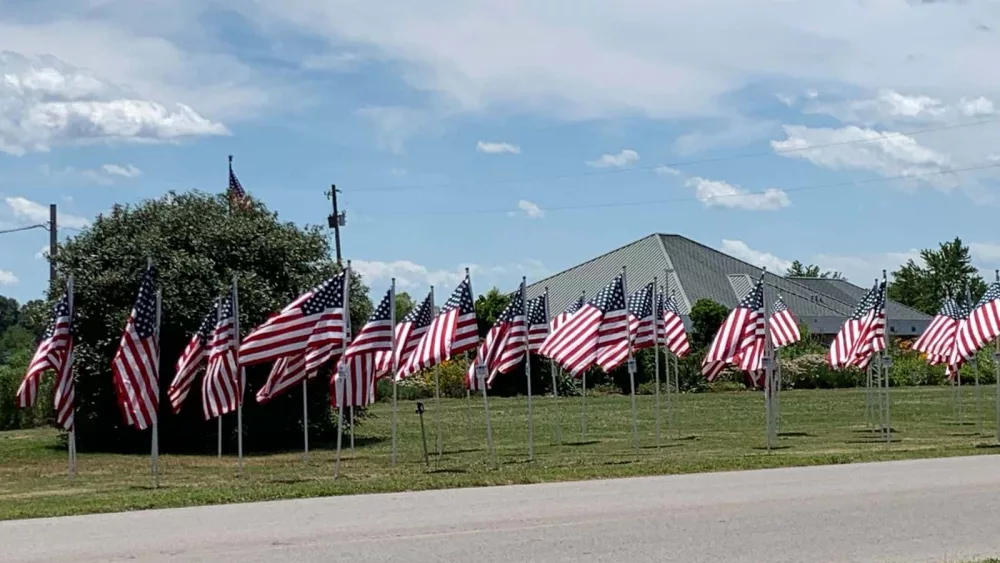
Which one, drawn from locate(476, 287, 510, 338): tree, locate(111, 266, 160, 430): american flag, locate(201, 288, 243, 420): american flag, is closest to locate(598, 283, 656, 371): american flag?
locate(201, 288, 243, 420): american flag

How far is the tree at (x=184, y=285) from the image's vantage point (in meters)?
28.0

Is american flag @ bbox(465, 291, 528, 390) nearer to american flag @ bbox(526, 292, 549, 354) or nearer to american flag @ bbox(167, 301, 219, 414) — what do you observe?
american flag @ bbox(526, 292, 549, 354)

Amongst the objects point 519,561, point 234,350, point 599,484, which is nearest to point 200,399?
point 234,350

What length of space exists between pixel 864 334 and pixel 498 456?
820cm

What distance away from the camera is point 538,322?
26547 millimetres

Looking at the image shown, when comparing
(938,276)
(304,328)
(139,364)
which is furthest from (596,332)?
(938,276)

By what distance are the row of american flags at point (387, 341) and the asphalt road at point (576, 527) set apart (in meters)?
4.39

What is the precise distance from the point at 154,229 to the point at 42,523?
1556 cm

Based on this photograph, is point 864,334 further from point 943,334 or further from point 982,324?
point 943,334

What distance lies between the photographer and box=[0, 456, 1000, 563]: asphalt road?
1112 cm

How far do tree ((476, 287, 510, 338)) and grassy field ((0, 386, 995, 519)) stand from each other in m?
16.5

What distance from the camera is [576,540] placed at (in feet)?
38.8

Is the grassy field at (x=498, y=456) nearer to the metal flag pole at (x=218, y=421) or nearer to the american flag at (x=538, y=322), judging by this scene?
the metal flag pole at (x=218, y=421)

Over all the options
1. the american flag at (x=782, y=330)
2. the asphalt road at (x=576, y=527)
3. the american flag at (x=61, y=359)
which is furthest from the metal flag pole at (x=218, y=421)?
the american flag at (x=782, y=330)
